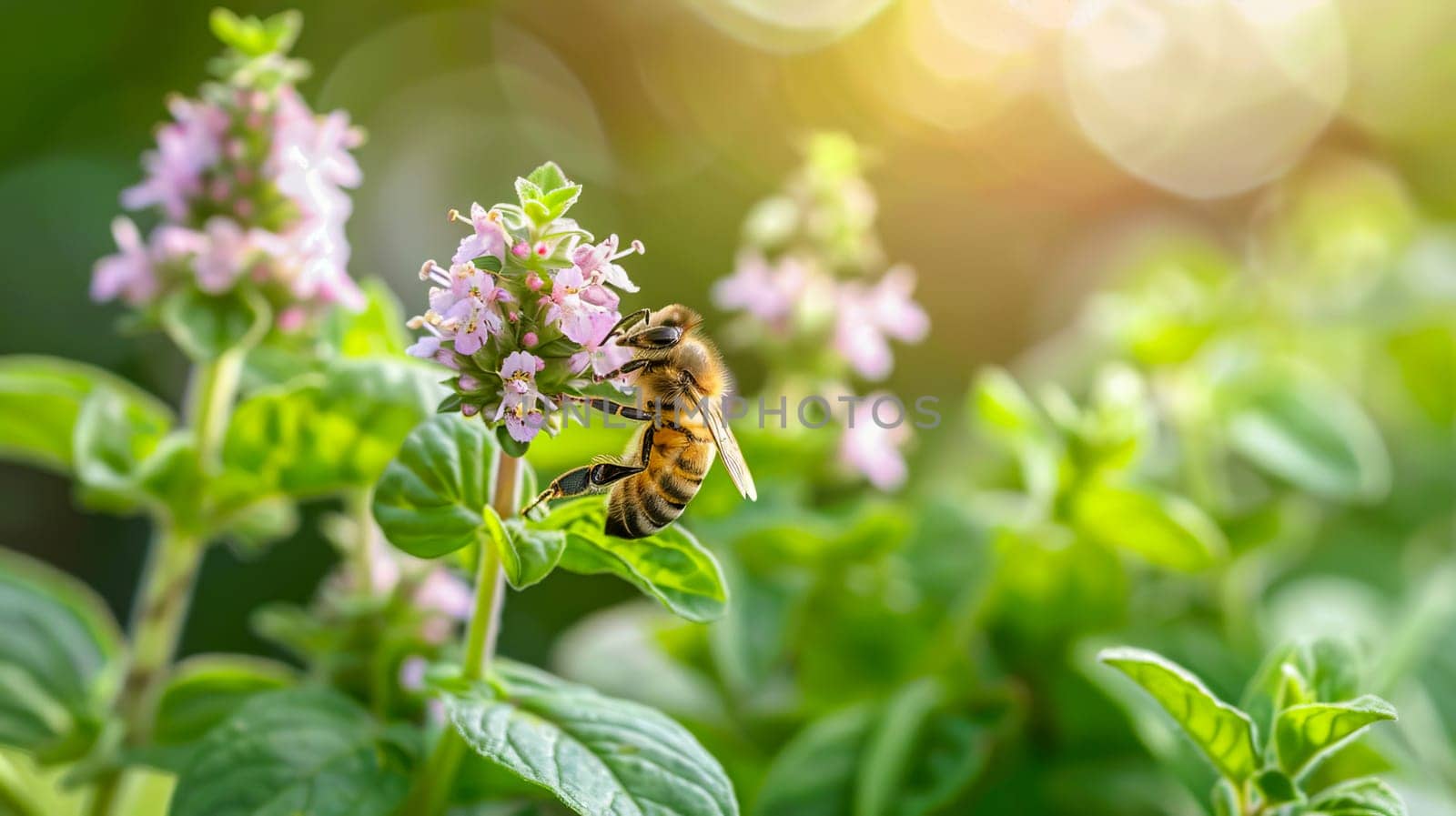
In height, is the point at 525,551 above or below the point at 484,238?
below

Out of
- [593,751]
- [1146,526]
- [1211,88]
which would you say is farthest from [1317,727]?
[1211,88]

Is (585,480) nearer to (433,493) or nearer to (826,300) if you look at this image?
(433,493)

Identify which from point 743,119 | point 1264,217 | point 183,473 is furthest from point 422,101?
point 1264,217

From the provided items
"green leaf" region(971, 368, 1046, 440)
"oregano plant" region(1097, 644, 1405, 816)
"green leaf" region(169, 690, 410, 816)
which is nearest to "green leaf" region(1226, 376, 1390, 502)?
"green leaf" region(971, 368, 1046, 440)

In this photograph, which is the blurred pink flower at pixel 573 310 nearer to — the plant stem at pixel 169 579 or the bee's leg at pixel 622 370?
the bee's leg at pixel 622 370

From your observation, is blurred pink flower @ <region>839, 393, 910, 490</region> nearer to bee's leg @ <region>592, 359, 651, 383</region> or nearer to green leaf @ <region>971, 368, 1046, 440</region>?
green leaf @ <region>971, 368, 1046, 440</region>

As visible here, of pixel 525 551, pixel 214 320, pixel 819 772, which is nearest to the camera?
pixel 525 551

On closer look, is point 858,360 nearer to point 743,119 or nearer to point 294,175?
point 294,175

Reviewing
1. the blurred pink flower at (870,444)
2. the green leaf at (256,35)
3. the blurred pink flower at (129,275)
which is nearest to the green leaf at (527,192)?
the green leaf at (256,35)
